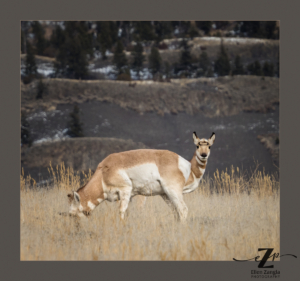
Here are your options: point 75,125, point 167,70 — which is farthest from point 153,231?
point 167,70

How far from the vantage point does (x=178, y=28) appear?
13078 mm

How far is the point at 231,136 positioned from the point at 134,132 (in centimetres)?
293

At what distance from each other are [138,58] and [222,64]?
8.78 feet

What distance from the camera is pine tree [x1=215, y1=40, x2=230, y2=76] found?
13.4 meters

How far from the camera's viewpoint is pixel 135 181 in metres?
8.38

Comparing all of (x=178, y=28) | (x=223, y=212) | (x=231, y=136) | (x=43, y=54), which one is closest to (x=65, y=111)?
(x=43, y=54)

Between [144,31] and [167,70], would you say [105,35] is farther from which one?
[167,70]

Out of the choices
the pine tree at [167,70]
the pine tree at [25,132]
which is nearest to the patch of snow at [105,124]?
the pine tree at [25,132]

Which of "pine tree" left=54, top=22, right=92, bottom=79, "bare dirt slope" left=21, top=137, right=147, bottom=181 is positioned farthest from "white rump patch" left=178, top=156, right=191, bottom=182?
"pine tree" left=54, top=22, right=92, bottom=79

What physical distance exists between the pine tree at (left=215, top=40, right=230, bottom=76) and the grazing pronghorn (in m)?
5.53

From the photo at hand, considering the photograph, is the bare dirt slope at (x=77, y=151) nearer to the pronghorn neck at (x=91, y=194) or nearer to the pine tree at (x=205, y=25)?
the pine tree at (x=205, y=25)

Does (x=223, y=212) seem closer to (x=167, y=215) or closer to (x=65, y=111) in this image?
(x=167, y=215)

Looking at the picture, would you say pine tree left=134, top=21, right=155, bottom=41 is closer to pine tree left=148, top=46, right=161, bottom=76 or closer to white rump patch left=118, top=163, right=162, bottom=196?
pine tree left=148, top=46, right=161, bottom=76

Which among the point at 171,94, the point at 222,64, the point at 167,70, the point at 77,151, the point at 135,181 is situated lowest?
the point at 135,181
